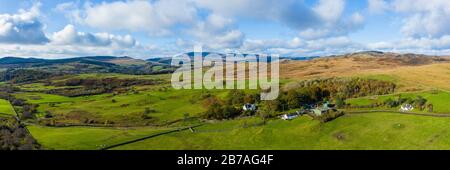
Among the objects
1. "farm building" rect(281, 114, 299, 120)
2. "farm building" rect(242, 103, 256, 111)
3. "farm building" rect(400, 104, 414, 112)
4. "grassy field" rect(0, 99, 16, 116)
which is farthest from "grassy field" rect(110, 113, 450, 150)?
"grassy field" rect(0, 99, 16, 116)

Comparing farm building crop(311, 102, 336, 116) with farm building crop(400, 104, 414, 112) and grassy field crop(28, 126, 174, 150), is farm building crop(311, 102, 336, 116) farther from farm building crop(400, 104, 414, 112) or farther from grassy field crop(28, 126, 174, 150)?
grassy field crop(28, 126, 174, 150)

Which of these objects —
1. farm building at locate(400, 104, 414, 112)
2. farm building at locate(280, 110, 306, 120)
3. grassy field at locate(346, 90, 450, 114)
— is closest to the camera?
grassy field at locate(346, 90, 450, 114)

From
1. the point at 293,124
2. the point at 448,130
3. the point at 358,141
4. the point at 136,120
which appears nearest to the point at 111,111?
the point at 136,120

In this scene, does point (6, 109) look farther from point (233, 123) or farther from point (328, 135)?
point (328, 135)

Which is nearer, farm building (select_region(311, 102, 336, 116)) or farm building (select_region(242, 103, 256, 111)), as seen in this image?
farm building (select_region(311, 102, 336, 116))

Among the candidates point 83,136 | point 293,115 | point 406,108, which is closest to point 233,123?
point 293,115

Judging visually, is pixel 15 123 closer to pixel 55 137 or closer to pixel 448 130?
pixel 55 137
